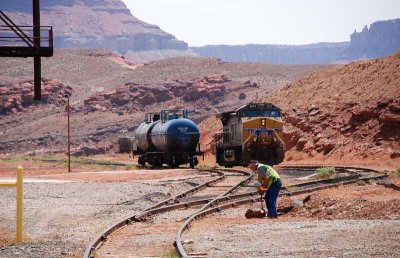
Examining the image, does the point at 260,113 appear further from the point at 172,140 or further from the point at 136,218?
the point at 136,218

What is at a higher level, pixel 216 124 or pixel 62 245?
pixel 62 245

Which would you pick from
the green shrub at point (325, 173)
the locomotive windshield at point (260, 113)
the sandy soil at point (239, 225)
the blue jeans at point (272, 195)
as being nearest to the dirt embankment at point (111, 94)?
the locomotive windshield at point (260, 113)

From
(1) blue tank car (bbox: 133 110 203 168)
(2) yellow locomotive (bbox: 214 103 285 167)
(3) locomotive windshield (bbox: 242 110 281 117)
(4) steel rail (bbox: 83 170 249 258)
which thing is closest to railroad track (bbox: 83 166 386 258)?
(4) steel rail (bbox: 83 170 249 258)

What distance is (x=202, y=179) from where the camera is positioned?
36.8m

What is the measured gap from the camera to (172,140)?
49000mm

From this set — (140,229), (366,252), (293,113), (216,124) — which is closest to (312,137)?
(293,113)

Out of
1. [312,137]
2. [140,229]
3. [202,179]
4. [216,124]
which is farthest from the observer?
[216,124]

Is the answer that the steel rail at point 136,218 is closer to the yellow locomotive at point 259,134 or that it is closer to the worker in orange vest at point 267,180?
the worker in orange vest at point 267,180

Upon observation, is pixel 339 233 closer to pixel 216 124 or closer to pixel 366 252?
pixel 366 252

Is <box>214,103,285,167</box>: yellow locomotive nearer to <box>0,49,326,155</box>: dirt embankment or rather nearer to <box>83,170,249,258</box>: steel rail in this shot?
<box>83,170,249,258</box>: steel rail

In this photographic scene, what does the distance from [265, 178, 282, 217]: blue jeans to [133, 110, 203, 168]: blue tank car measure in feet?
98.2

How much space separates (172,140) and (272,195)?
30.4m

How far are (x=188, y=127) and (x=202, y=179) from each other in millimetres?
13538

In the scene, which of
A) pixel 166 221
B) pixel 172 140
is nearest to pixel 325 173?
pixel 172 140
